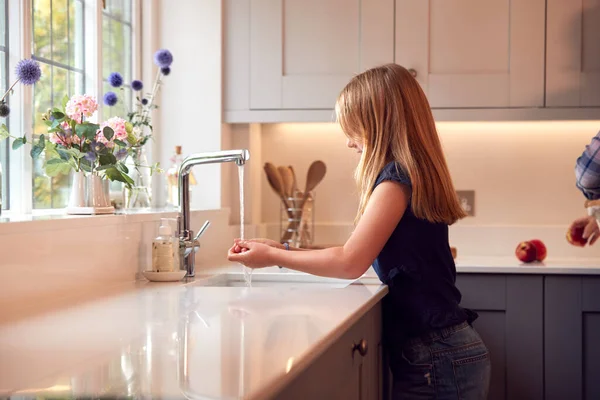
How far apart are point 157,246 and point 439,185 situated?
74 centimetres

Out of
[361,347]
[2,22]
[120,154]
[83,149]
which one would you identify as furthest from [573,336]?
[2,22]

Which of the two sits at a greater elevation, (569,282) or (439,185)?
(439,185)

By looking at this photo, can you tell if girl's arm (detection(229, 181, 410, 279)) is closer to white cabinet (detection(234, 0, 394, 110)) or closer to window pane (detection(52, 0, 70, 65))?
window pane (detection(52, 0, 70, 65))

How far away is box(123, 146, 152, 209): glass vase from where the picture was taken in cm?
258

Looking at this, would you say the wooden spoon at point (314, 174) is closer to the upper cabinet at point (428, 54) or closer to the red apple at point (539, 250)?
the upper cabinet at point (428, 54)

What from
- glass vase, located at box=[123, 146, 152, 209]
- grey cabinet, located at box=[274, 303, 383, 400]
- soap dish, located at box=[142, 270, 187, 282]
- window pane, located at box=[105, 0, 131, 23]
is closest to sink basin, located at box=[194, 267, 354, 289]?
soap dish, located at box=[142, 270, 187, 282]

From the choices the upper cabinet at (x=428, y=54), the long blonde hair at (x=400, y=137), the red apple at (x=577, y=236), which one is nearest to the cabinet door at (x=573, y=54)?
the upper cabinet at (x=428, y=54)


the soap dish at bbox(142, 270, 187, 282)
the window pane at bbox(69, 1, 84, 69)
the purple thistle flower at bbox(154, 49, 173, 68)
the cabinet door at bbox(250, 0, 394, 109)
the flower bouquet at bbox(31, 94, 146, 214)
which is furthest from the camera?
the cabinet door at bbox(250, 0, 394, 109)

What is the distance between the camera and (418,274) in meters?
1.84

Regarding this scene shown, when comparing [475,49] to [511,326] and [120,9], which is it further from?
[120,9]

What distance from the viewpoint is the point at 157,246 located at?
2090 millimetres

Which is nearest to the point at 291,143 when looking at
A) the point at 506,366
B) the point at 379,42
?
the point at 379,42

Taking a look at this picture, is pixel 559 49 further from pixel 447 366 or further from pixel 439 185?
pixel 447 366

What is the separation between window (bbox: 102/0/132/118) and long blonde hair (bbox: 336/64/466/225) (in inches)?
45.8
